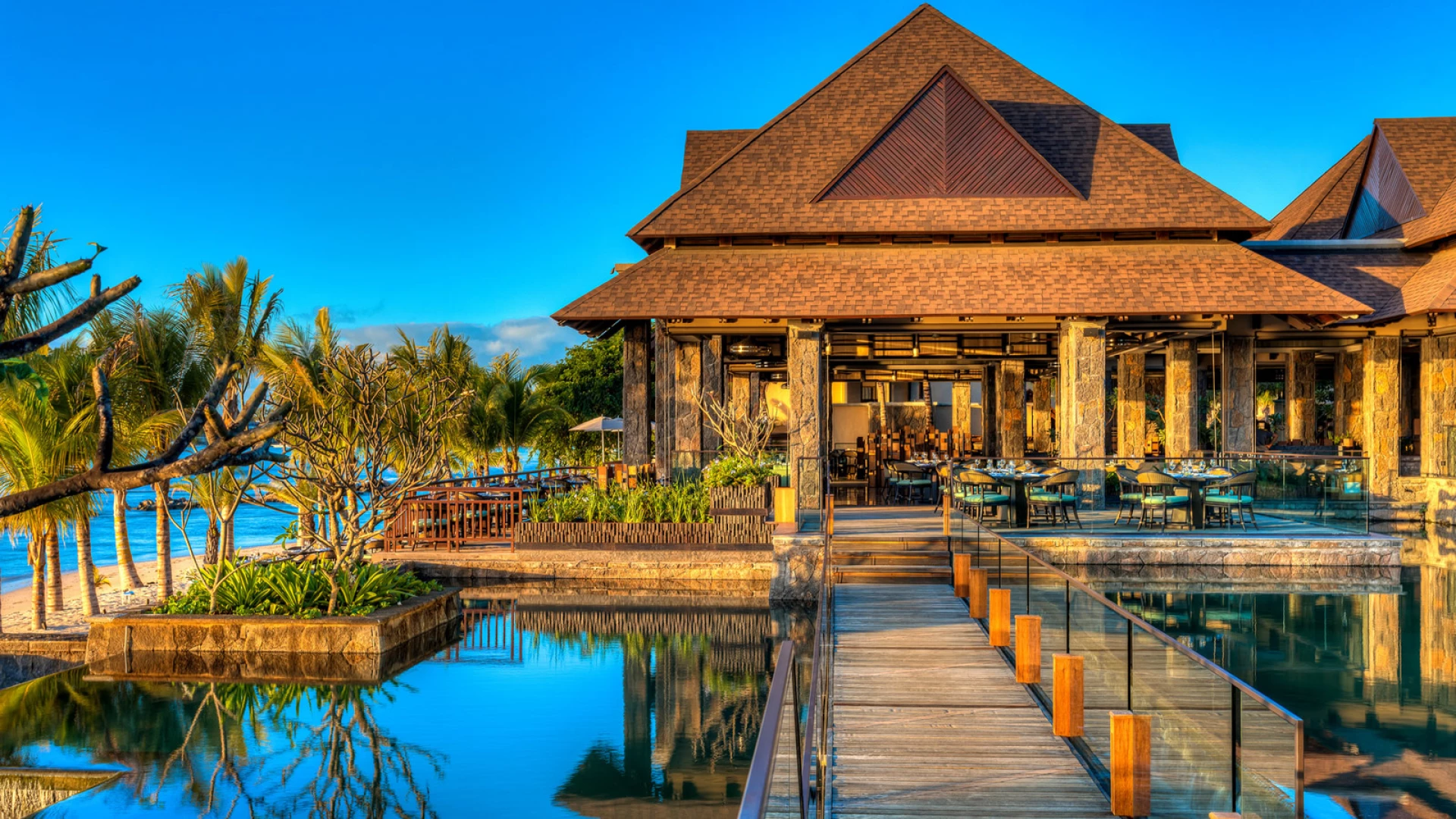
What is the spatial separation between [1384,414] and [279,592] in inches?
837

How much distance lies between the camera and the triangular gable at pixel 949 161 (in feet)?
62.6

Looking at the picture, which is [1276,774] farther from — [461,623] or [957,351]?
[957,351]

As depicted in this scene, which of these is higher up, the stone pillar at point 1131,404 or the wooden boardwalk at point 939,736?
the stone pillar at point 1131,404

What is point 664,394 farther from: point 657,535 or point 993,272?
point 993,272

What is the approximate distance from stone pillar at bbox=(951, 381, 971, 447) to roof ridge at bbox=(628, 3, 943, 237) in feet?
32.8

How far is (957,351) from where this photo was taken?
74.3 feet

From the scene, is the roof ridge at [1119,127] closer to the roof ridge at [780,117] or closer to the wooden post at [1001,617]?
the roof ridge at [780,117]

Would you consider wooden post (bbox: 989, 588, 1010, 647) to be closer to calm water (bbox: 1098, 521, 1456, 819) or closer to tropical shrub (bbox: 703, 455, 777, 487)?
calm water (bbox: 1098, 521, 1456, 819)

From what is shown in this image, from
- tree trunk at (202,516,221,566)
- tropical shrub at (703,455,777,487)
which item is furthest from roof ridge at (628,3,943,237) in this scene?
tree trunk at (202,516,221,566)

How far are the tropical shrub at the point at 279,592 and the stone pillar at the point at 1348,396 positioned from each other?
23369 mm

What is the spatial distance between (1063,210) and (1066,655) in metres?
13.3

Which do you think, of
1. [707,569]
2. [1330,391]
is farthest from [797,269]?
[1330,391]

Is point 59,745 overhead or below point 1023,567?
below

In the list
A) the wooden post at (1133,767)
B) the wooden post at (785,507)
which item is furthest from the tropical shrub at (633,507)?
the wooden post at (1133,767)
